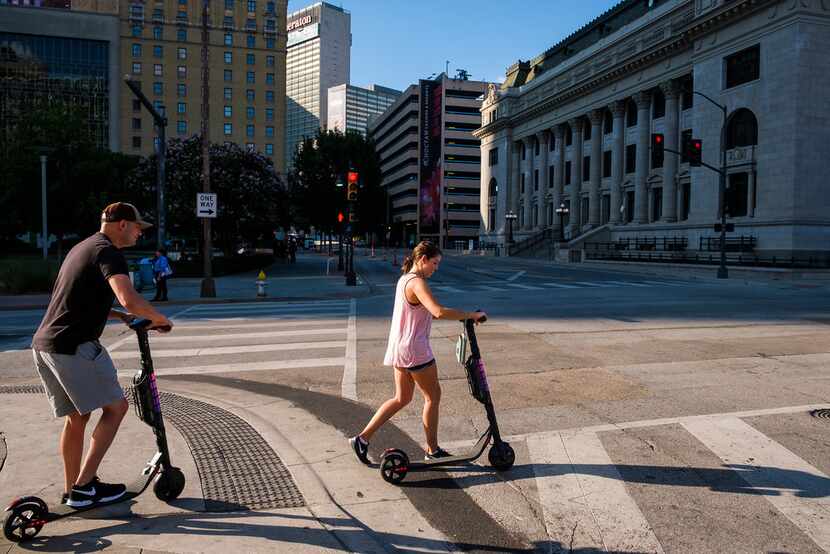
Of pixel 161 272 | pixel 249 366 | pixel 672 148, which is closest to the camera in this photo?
pixel 249 366

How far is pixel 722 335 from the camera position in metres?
12.4

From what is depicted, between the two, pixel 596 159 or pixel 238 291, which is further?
pixel 596 159

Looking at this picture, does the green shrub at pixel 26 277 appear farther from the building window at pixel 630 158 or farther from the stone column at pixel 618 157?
the building window at pixel 630 158

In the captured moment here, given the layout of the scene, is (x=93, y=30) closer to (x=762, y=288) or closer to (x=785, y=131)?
(x=785, y=131)

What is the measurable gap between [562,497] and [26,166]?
166 ft

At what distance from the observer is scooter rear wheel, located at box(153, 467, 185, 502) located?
4520 millimetres

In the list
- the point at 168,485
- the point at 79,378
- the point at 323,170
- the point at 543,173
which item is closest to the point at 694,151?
the point at 168,485

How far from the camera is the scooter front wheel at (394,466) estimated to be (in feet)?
16.4

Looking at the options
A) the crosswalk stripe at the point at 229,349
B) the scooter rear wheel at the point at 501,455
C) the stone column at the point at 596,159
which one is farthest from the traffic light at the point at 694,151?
the stone column at the point at 596,159

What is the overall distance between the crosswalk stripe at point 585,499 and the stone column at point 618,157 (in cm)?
5808

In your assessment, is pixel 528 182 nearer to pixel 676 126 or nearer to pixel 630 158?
pixel 630 158

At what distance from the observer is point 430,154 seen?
389ft

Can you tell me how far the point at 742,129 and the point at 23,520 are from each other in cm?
4820

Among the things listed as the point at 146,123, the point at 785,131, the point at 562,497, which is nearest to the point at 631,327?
the point at 562,497
